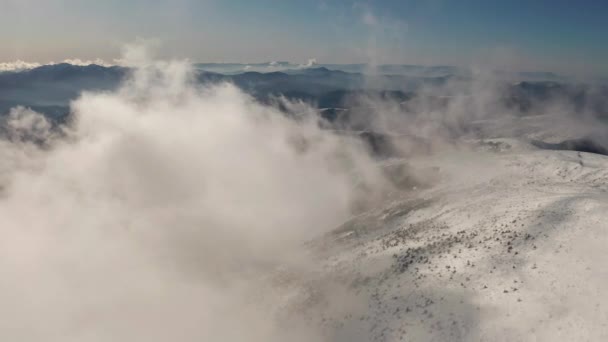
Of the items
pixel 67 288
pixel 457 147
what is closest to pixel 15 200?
pixel 67 288

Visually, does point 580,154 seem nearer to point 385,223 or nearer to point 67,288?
point 385,223

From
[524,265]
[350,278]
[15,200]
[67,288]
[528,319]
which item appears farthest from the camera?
[15,200]

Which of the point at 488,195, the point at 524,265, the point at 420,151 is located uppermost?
the point at 524,265

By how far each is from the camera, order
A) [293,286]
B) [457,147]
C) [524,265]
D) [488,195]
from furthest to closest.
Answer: [457,147] < [488,195] < [293,286] < [524,265]

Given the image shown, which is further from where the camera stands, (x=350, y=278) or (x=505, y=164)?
(x=505, y=164)

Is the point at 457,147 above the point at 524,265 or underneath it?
underneath

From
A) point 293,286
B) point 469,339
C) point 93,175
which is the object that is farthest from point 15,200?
point 469,339
